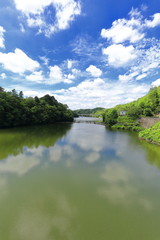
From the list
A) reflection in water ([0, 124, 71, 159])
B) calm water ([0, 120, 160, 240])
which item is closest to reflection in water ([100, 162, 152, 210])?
calm water ([0, 120, 160, 240])

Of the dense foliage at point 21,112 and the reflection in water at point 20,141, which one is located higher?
the dense foliage at point 21,112

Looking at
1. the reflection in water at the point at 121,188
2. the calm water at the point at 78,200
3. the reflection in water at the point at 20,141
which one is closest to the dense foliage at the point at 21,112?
the reflection in water at the point at 20,141

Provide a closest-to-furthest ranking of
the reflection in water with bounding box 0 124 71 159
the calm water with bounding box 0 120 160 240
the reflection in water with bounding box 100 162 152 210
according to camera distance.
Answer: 1. the calm water with bounding box 0 120 160 240
2. the reflection in water with bounding box 100 162 152 210
3. the reflection in water with bounding box 0 124 71 159

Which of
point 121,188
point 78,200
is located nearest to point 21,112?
point 78,200

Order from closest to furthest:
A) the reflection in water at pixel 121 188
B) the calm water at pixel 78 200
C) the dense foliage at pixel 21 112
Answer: the calm water at pixel 78 200
the reflection in water at pixel 121 188
the dense foliage at pixel 21 112

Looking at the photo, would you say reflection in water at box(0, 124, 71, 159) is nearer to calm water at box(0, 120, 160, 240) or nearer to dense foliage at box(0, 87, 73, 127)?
calm water at box(0, 120, 160, 240)

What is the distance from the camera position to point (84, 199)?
15.0 ft

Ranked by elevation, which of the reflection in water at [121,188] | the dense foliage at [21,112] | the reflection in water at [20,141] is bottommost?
the reflection in water at [121,188]

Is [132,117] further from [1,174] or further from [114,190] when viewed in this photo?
[1,174]

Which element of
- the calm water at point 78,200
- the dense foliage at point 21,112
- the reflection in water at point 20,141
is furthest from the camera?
the dense foliage at point 21,112

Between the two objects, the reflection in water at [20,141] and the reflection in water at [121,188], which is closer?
the reflection in water at [121,188]

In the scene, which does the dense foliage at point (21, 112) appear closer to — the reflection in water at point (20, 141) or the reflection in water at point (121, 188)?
the reflection in water at point (20, 141)

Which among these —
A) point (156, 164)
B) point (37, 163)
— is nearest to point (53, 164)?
point (37, 163)

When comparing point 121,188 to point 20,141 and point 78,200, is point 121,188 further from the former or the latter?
point 20,141
